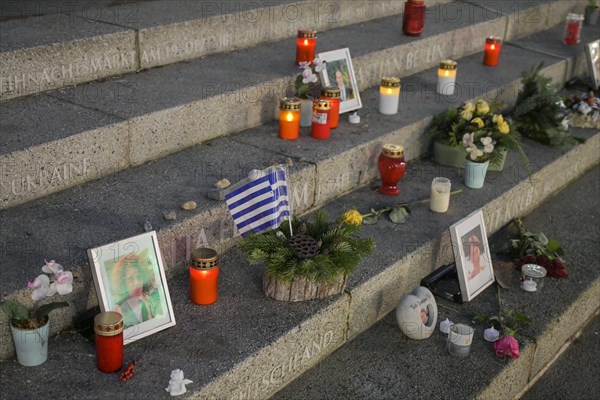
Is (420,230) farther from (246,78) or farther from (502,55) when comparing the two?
(502,55)

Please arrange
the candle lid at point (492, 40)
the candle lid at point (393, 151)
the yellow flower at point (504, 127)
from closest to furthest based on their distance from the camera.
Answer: the candle lid at point (393, 151) < the yellow flower at point (504, 127) < the candle lid at point (492, 40)

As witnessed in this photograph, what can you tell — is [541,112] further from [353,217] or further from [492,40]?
[353,217]

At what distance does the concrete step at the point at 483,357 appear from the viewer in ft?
10.6

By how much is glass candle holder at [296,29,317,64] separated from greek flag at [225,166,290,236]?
149 centimetres

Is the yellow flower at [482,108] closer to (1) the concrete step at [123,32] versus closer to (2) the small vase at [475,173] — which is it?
(2) the small vase at [475,173]

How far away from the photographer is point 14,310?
106 inches

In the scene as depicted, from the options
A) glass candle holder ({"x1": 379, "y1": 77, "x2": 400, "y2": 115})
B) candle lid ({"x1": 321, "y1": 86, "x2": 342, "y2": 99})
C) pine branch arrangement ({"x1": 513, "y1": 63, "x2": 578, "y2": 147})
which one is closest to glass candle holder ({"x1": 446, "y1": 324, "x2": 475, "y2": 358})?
candle lid ({"x1": 321, "y1": 86, "x2": 342, "y2": 99})

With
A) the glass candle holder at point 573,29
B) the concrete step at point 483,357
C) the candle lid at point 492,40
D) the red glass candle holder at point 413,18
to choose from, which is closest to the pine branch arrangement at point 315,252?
the concrete step at point 483,357

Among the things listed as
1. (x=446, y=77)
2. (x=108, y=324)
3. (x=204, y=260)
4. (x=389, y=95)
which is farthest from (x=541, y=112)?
(x=108, y=324)

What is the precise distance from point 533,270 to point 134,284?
77.4 inches

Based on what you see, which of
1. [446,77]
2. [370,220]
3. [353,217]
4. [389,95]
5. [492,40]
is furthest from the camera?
[492,40]

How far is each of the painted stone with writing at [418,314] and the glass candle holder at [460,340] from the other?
0.34 ft

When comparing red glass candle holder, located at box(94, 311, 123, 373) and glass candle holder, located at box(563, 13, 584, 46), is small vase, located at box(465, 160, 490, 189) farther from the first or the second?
glass candle holder, located at box(563, 13, 584, 46)

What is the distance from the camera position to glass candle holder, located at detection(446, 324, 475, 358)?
3.41 meters
